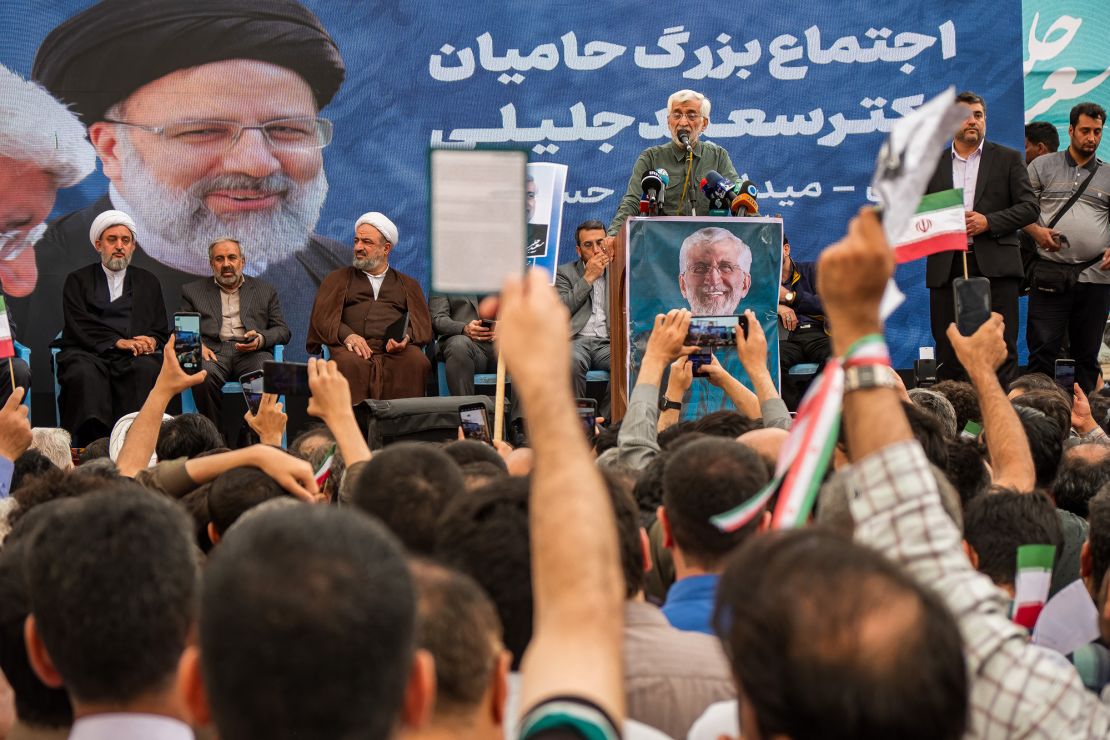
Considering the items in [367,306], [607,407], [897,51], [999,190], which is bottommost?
[607,407]

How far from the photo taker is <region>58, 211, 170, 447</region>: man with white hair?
7645 millimetres

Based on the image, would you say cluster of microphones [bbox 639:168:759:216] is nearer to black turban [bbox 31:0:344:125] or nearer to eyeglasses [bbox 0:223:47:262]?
black turban [bbox 31:0:344:125]

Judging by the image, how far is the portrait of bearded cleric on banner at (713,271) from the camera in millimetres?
5711

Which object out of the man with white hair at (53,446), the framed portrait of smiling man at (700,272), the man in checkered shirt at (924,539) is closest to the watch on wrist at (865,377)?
the man in checkered shirt at (924,539)

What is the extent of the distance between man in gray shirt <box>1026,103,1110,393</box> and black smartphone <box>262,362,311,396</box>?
15.3ft

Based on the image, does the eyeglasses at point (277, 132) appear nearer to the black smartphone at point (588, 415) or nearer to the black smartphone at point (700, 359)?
the black smartphone at point (588, 415)

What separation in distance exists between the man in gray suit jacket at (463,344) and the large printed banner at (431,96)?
0.76m

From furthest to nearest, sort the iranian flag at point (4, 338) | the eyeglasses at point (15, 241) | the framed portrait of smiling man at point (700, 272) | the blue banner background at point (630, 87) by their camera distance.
A: 1. the blue banner background at point (630, 87)
2. the eyeglasses at point (15, 241)
3. the framed portrait of smiling man at point (700, 272)
4. the iranian flag at point (4, 338)

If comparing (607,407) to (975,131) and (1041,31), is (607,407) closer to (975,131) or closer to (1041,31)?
(975,131)

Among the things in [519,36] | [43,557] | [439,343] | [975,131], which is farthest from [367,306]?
[43,557]

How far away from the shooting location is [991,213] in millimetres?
6730

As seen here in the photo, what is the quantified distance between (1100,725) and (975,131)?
5542mm

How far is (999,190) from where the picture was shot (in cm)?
677

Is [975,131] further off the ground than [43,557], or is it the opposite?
[975,131]
